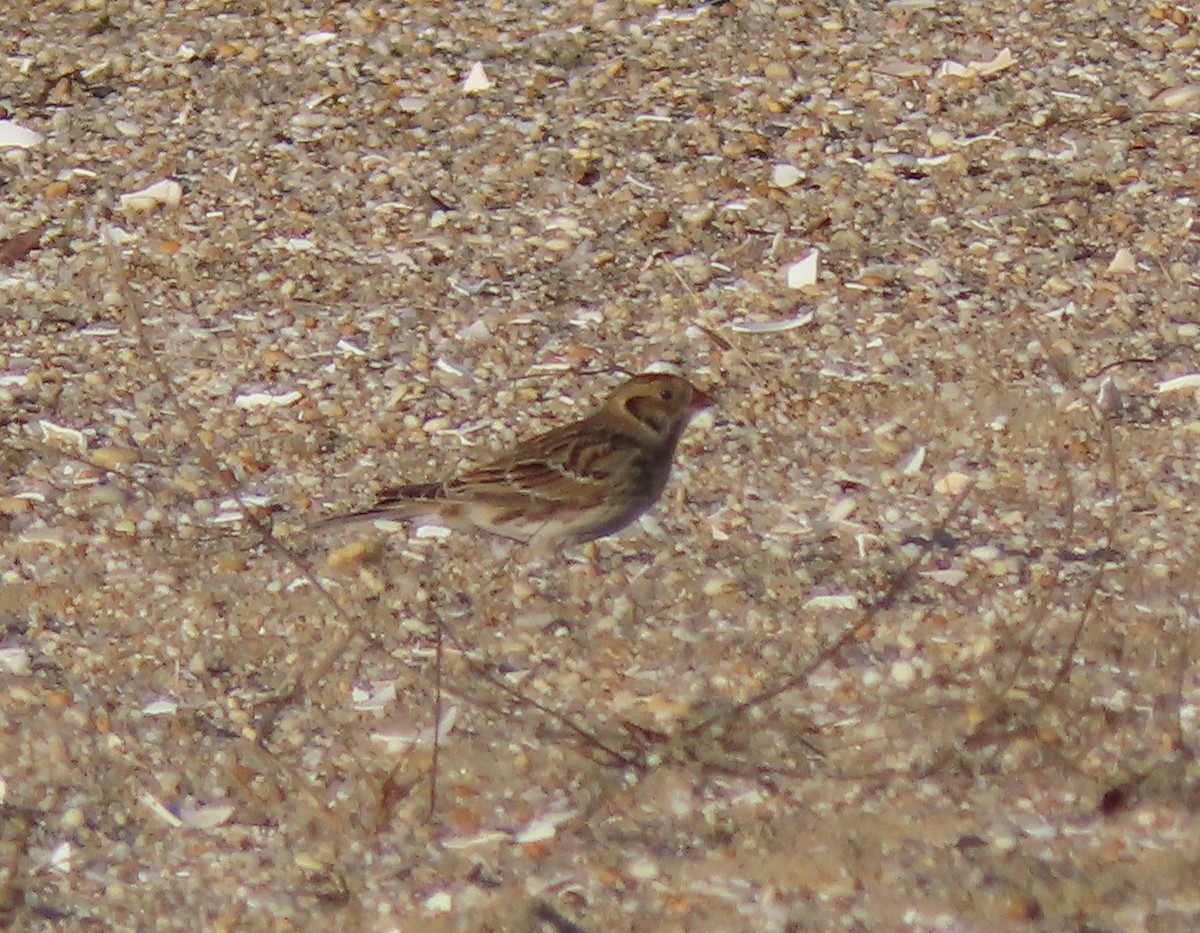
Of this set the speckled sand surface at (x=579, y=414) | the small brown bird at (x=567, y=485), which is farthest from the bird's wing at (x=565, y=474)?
the speckled sand surface at (x=579, y=414)

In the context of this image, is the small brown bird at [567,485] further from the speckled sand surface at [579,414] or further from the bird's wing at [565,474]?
the speckled sand surface at [579,414]

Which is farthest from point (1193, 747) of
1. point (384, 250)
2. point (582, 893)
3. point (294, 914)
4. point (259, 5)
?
point (259, 5)

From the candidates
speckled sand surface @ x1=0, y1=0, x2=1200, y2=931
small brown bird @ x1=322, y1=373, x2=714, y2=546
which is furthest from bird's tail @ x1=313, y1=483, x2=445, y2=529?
speckled sand surface @ x1=0, y1=0, x2=1200, y2=931

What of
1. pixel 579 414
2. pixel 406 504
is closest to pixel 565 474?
pixel 406 504

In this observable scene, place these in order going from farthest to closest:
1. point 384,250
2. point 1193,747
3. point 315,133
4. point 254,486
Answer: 1. point 315,133
2. point 384,250
3. point 254,486
4. point 1193,747

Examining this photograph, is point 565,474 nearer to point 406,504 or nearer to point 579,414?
point 406,504

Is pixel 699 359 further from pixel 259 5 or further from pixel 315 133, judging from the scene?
pixel 259 5
